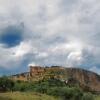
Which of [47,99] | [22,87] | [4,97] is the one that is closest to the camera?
[4,97]

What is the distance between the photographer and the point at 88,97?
434 ft

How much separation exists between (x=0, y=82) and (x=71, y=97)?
3148cm

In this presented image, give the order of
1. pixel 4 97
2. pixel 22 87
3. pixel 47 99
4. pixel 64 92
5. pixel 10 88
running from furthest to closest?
pixel 22 87 → pixel 10 88 → pixel 64 92 → pixel 47 99 → pixel 4 97

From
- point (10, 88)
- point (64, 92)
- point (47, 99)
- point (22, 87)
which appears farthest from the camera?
point (22, 87)

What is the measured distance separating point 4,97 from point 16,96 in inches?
225

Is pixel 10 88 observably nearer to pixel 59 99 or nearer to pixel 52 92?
pixel 52 92

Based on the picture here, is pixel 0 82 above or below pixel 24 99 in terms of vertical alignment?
above

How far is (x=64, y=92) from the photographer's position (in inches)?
5300

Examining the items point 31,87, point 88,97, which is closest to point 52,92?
point 88,97

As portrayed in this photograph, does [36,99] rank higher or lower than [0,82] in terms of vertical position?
lower

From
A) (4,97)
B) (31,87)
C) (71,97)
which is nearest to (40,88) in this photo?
(31,87)

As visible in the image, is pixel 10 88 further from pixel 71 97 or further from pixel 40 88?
pixel 71 97

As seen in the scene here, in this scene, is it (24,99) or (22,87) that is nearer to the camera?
(24,99)

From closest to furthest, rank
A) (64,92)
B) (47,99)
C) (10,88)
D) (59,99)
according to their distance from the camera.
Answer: (47,99) < (59,99) < (64,92) < (10,88)
